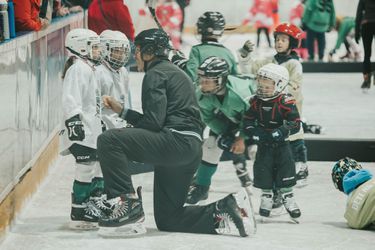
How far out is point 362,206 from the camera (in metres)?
8.25

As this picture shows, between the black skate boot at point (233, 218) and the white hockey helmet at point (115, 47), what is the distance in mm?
1207

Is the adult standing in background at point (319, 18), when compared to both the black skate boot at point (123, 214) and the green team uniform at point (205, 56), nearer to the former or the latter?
the green team uniform at point (205, 56)

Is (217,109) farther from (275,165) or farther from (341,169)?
(341,169)

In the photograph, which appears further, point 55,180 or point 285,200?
point 55,180

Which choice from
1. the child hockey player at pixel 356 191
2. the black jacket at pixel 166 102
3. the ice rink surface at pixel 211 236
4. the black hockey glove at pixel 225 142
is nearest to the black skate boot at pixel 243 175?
the ice rink surface at pixel 211 236

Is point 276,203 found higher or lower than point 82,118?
lower

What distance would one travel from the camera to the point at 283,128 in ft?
27.7

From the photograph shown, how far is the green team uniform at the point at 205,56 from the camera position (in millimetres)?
9852

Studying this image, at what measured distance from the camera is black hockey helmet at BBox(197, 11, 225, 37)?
9984 millimetres

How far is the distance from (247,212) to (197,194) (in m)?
1.35

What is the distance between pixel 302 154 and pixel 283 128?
1474 millimetres

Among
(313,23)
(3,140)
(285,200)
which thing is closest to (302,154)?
(285,200)

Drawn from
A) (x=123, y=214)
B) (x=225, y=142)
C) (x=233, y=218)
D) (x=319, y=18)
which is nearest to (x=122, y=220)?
(x=123, y=214)

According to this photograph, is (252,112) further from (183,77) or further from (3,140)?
(3,140)
